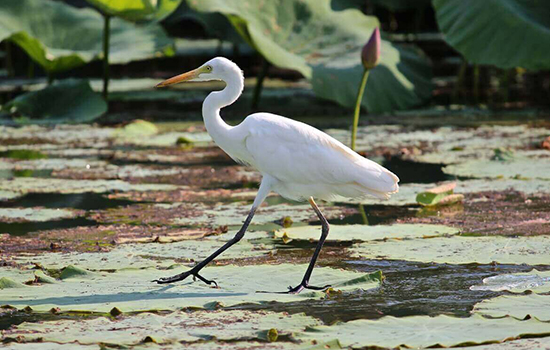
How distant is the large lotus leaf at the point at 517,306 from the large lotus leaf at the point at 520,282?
0.56 feet

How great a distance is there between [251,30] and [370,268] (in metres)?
4.40

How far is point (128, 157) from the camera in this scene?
24.3ft

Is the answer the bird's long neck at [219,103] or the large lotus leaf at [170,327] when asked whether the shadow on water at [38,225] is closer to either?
the bird's long neck at [219,103]

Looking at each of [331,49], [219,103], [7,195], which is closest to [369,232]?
[219,103]

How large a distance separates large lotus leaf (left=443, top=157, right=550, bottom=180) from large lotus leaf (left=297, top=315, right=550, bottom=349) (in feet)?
9.58

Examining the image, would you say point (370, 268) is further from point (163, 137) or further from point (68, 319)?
point (163, 137)

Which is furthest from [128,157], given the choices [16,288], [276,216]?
[16,288]

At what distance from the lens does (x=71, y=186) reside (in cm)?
601

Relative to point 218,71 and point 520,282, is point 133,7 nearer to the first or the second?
point 218,71

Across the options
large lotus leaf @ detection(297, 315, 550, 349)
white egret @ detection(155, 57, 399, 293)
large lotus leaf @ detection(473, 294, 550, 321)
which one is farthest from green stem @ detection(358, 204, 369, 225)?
large lotus leaf @ detection(297, 315, 550, 349)

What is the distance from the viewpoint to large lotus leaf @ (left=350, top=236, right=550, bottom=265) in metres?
4.11

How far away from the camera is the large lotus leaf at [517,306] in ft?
10.7

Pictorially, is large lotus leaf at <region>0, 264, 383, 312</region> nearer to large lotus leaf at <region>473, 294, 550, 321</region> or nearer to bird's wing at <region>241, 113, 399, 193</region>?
bird's wing at <region>241, 113, 399, 193</region>

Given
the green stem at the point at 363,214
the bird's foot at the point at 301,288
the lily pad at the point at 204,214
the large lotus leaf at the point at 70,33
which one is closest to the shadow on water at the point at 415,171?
the green stem at the point at 363,214
